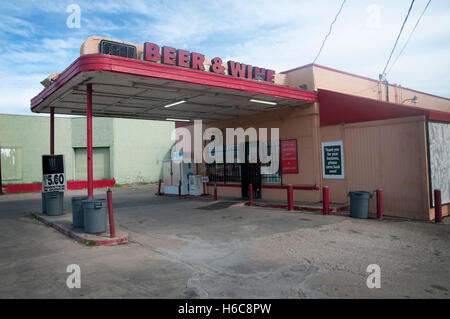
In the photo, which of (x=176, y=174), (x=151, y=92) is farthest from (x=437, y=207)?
(x=176, y=174)

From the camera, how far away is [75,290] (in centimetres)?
515

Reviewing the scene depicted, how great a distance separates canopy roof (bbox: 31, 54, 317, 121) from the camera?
9.02 m

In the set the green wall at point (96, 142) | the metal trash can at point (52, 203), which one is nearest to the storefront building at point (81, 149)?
the green wall at point (96, 142)

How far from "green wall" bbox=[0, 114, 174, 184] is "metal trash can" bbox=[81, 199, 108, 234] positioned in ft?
78.3

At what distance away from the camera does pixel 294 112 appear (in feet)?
49.1

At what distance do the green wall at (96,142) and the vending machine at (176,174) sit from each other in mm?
12679

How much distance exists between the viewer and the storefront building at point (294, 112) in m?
10.3

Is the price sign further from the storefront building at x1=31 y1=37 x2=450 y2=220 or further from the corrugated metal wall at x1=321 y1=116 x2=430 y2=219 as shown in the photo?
the corrugated metal wall at x1=321 y1=116 x2=430 y2=219

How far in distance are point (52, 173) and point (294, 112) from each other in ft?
33.1

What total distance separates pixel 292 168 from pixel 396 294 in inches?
404

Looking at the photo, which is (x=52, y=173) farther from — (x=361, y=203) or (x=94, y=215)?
(x=361, y=203)

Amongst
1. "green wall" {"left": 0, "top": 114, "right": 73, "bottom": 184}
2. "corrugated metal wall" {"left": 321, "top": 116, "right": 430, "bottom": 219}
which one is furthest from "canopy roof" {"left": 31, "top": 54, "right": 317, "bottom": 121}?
"green wall" {"left": 0, "top": 114, "right": 73, "bottom": 184}
